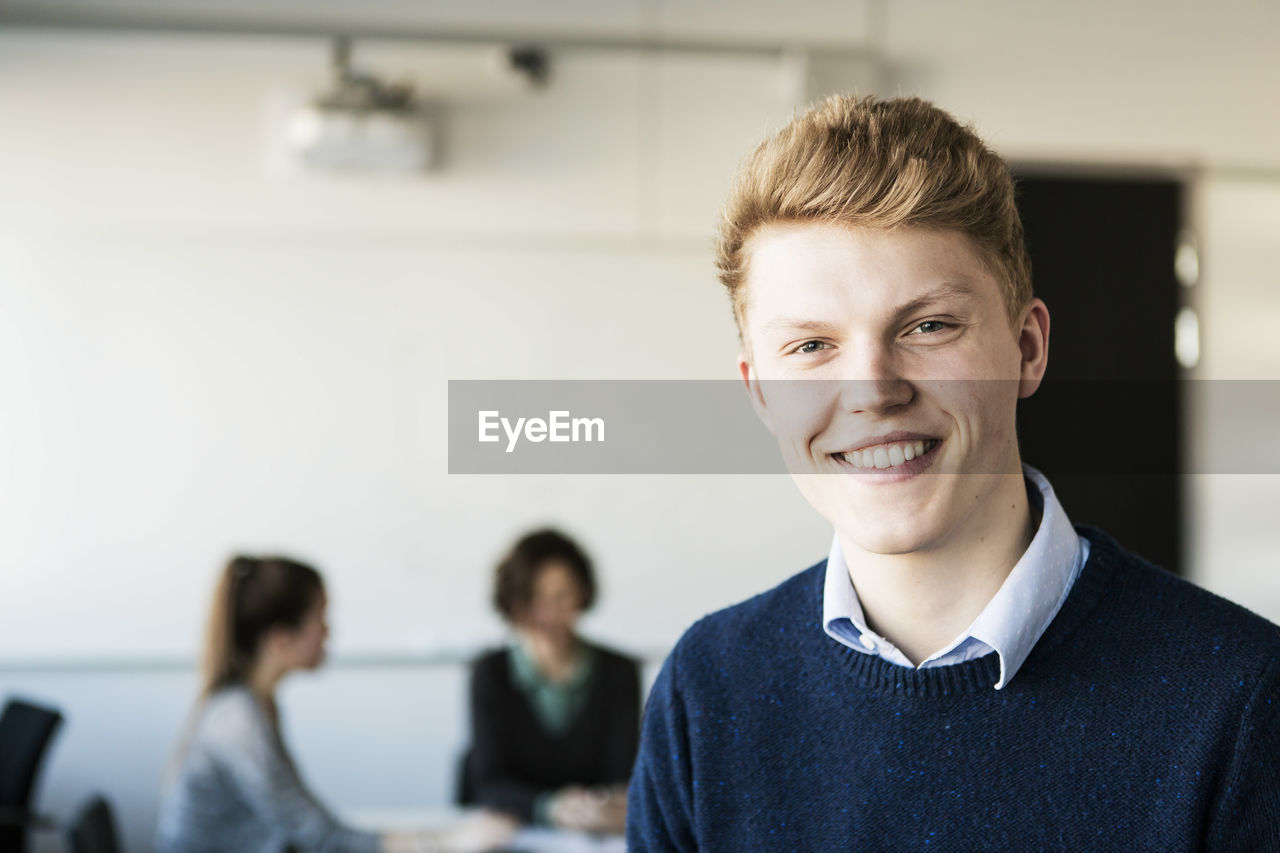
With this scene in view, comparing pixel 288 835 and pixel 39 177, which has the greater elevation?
pixel 39 177

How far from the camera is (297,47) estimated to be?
13.8 feet

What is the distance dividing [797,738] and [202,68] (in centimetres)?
383

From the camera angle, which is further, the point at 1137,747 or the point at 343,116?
the point at 343,116

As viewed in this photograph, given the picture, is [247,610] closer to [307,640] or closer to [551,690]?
[307,640]

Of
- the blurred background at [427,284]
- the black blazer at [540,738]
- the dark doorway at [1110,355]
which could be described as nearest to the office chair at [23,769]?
the blurred background at [427,284]

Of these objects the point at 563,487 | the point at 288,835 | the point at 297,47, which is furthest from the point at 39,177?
the point at 288,835

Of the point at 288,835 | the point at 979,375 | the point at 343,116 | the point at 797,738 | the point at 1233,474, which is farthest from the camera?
the point at 1233,474

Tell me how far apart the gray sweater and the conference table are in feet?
0.66

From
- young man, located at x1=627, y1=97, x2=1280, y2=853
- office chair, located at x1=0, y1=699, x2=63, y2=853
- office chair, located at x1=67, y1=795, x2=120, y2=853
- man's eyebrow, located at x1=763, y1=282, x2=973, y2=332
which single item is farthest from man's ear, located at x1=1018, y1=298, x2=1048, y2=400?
office chair, located at x1=0, y1=699, x2=63, y2=853

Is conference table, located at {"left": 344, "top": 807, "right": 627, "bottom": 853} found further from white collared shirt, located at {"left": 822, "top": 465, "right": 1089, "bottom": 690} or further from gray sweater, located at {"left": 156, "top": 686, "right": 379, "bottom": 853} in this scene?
white collared shirt, located at {"left": 822, "top": 465, "right": 1089, "bottom": 690}

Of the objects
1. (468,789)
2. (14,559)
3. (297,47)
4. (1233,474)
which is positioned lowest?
(468,789)

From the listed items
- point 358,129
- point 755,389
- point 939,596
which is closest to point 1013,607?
point 939,596

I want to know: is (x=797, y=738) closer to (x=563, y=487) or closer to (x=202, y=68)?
(x=563, y=487)

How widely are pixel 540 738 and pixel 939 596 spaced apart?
8.08 feet
